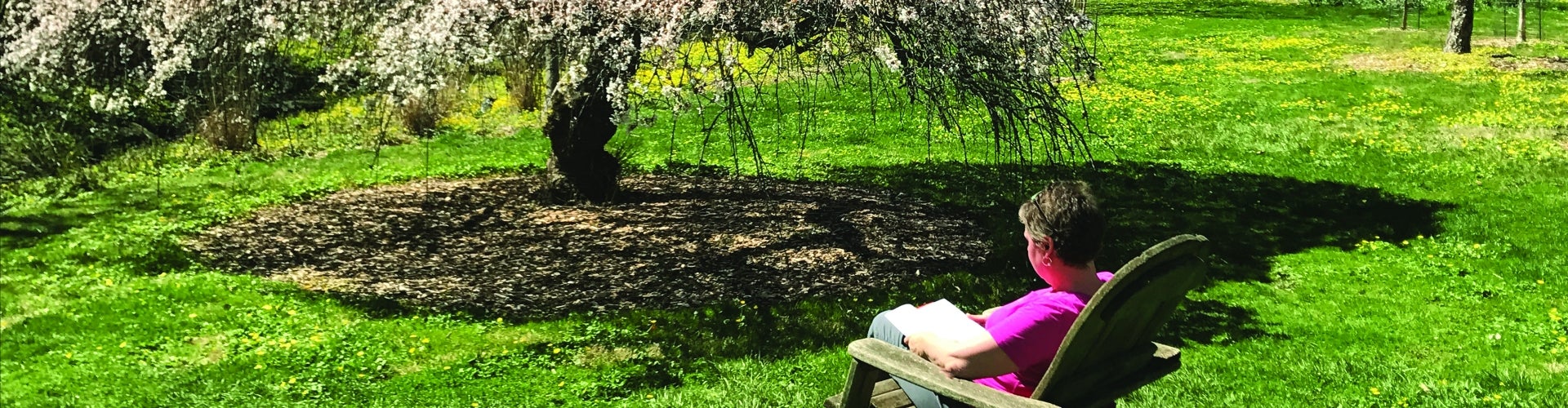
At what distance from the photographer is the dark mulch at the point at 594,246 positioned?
6406mm

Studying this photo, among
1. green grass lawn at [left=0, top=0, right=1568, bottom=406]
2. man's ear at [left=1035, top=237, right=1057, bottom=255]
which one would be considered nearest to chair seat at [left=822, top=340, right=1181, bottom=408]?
man's ear at [left=1035, top=237, right=1057, bottom=255]

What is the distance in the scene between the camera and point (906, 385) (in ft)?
10.6

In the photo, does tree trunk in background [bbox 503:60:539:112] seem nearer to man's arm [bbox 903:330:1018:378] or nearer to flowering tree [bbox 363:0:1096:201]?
flowering tree [bbox 363:0:1096:201]

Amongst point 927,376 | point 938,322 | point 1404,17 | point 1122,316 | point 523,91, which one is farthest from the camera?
point 1404,17

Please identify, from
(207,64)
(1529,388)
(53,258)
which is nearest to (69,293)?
(53,258)

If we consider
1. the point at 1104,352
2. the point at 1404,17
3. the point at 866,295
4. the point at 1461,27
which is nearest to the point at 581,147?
the point at 866,295

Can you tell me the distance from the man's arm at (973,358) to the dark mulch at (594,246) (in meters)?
3.37

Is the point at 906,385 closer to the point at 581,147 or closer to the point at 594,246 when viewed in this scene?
the point at 594,246

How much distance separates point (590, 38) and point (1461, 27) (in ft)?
64.8

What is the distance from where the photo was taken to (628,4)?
18.5 ft

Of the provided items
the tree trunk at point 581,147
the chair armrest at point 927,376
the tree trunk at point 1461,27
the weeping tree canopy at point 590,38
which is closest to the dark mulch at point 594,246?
the tree trunk at point 581,147

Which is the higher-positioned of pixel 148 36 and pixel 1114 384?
pixel 148 36

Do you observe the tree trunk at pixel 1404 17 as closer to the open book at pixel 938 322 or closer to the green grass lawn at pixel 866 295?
the green grass lawn at pixel 866 295

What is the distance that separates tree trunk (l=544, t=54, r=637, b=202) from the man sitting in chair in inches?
184
